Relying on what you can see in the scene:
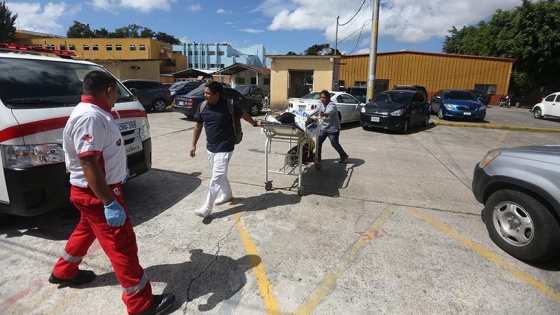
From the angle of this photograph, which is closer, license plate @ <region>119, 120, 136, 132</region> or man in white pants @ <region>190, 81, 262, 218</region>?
license plate @ <region>119, 120, 136, 132</region>

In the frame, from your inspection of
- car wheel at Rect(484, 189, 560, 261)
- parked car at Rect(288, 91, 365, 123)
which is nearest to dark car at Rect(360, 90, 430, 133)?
parked car at Rect(288, 91, 365, 123)

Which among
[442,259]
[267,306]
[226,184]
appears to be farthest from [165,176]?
[442,259]

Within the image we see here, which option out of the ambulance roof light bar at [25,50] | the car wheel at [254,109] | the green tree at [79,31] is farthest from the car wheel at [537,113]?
the green tree at [79,31]

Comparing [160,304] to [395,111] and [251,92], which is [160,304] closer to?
[395,111]

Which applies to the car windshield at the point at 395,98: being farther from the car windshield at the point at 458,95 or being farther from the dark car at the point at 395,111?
the car windshield at the point at 458,95

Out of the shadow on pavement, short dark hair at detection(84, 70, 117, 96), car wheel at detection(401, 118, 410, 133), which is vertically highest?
short dark hair at detection(84, 70, 117, 96)

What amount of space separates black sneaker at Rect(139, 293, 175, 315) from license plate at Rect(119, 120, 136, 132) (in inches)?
89.8

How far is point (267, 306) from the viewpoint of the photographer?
260 cm

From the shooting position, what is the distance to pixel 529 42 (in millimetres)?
26875

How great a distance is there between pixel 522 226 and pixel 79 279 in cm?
423

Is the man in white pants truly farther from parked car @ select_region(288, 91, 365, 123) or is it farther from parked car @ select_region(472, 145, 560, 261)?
parked car @ select_region(288, 91, 365, 123)

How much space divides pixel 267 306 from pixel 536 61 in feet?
113

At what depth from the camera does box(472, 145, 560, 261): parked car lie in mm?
2982

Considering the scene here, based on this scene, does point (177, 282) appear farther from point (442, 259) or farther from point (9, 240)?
point (442, 259)
